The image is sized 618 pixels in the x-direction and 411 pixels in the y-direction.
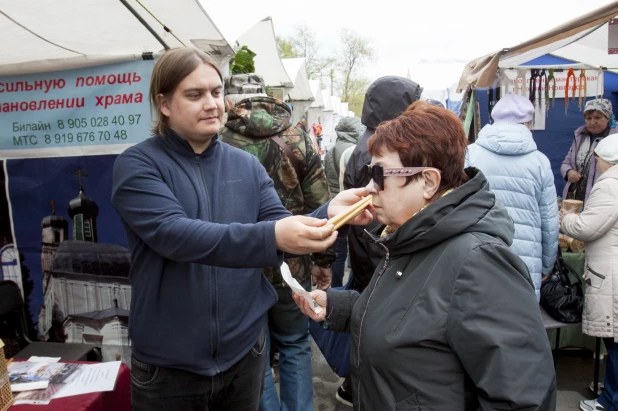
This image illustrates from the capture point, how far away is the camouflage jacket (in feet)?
8.71

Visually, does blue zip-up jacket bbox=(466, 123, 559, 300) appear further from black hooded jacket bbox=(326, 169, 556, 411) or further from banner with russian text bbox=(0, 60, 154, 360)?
banner with russian text bbox=(0, 60, 154, 360)

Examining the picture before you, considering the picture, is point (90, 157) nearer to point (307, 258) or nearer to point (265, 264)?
point (307, 258)

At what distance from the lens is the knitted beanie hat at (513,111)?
131 inches

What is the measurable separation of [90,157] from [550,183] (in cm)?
309

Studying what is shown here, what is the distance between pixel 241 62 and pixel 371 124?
8.78ft

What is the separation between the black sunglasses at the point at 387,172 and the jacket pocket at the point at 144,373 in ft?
3.39

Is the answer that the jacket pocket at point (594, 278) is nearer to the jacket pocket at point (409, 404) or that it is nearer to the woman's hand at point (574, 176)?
the jacket pocket at point (409, 404)

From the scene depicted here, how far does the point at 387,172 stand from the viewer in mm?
1451

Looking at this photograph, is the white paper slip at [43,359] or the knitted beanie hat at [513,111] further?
the knitted beanie hat at [513,111]

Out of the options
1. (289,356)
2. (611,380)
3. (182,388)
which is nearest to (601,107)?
(611,380)

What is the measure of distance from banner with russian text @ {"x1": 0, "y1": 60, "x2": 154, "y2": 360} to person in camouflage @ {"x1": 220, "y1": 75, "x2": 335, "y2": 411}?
941mm

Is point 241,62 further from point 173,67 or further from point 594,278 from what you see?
point 594,278

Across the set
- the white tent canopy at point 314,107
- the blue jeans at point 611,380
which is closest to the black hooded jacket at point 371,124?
the blue jeans at point 611,380

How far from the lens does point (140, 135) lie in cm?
268
